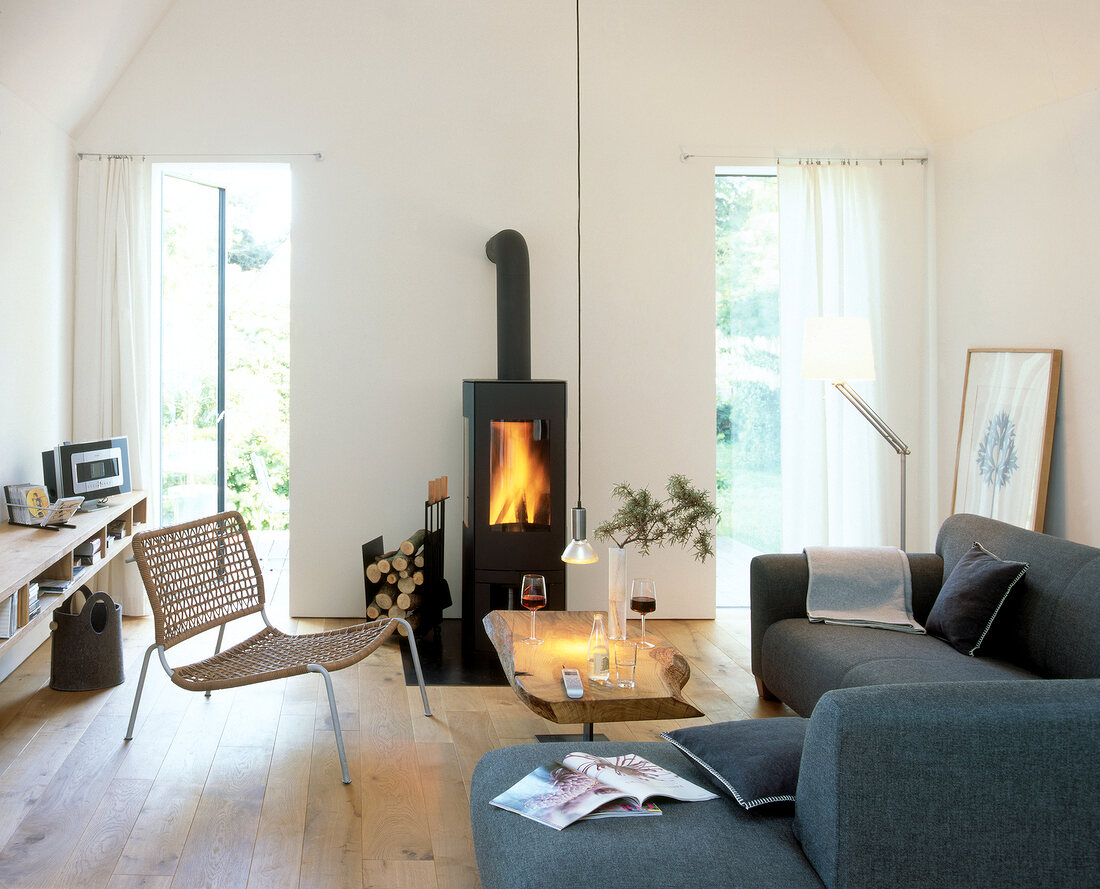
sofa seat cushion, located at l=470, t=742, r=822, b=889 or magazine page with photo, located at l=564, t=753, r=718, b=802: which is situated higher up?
magazine page with photo, located at l=564, t=753, r=718, b=802

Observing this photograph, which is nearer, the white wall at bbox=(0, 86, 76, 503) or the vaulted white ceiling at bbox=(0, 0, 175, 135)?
the vaulted white ceiling at bbox=(0, 0, 175, 135)

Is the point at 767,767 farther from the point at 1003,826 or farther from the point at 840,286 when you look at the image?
the point at 840,286

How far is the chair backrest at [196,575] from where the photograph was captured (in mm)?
3393

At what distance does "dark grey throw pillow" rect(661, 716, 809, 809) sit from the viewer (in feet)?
6.70

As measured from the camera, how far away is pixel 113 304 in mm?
4984

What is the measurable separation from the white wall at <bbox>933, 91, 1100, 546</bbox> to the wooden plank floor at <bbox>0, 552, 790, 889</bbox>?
168cm

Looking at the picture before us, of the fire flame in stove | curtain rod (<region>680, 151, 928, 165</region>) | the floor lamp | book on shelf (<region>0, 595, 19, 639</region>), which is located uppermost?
curtain rod (<region>680, 151, 928, 165</region>)

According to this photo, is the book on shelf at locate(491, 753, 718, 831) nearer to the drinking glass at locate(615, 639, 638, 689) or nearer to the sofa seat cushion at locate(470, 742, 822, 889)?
the sofa seat cushion at locate(470, 742, 822, 889)

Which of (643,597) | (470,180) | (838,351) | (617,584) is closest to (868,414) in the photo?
(838,351)

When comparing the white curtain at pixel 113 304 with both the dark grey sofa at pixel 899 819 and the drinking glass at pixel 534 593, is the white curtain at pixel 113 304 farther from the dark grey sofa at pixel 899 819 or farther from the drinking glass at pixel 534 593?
the dark grey sofa at pixel 899 819

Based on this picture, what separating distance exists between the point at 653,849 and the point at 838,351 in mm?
2943

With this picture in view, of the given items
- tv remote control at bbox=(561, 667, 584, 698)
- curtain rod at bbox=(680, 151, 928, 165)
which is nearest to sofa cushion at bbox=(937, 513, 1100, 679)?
tv remote control at bbox=(561, 667, 584, 698)

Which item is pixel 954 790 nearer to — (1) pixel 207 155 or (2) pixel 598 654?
(2) pixel 598 654

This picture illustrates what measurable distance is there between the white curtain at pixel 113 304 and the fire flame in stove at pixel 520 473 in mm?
1882
